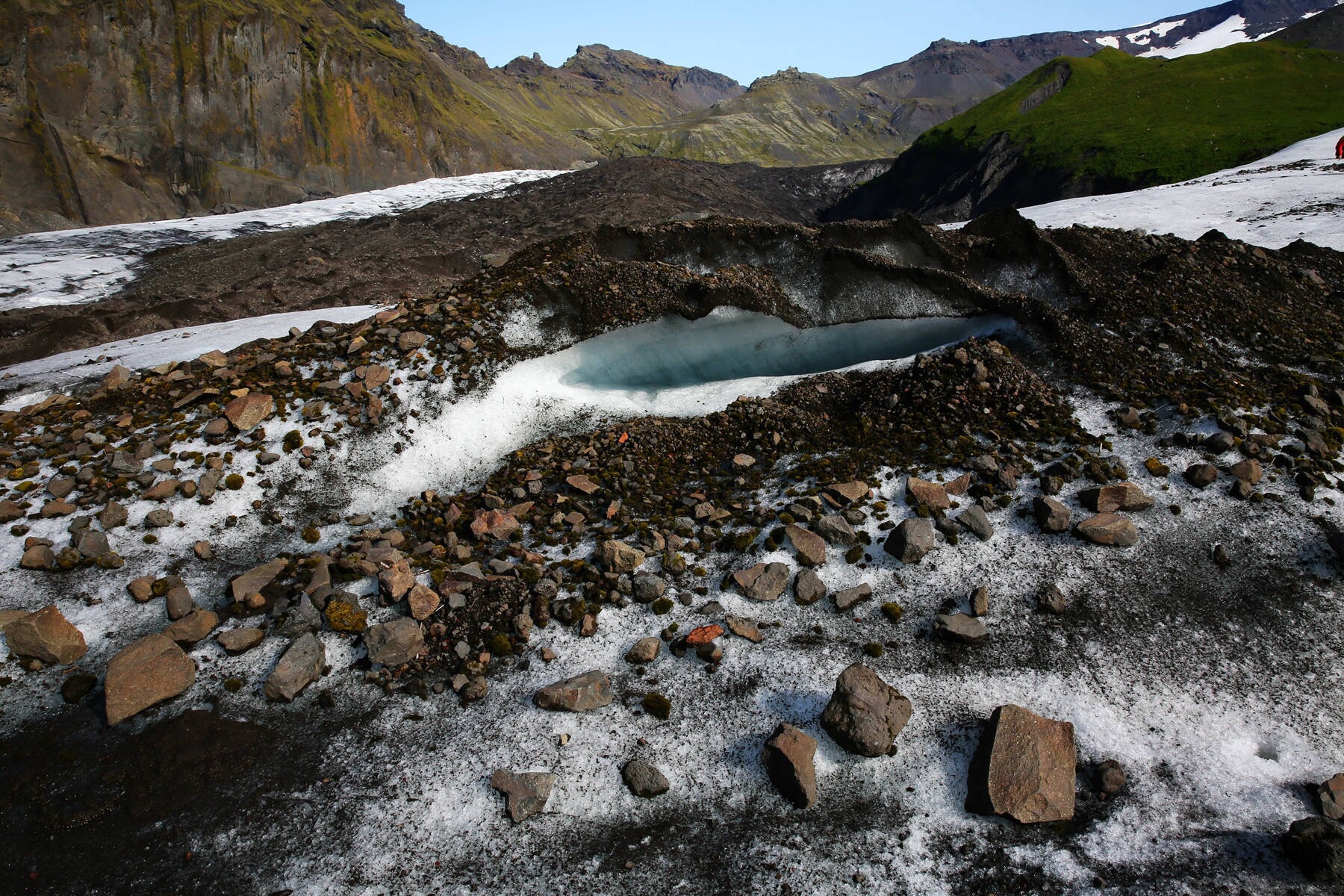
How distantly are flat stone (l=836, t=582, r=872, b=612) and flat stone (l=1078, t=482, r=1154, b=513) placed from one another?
106 inches

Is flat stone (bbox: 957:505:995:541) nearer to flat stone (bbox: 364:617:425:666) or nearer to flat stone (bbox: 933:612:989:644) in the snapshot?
flat stone (bbox: 933:612:989:644)

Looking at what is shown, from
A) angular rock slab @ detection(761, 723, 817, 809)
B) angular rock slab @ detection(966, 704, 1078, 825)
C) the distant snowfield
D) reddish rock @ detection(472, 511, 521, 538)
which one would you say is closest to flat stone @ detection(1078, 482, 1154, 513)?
angular rock slab @ detection(966, 704, 1078, 825)

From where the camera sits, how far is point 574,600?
6262mm

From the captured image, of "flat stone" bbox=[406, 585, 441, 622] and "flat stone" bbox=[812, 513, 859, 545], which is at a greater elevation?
"flat stone" bbox=[812, 513, 859, 545]

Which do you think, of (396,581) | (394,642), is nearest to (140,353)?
(396,581)

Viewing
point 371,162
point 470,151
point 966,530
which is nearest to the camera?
point 966,530

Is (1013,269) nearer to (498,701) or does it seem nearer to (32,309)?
(498,701)

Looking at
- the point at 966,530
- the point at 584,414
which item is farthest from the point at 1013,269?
the point at 584,414

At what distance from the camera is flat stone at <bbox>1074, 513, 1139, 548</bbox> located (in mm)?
6480

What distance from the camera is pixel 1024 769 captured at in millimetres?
4602

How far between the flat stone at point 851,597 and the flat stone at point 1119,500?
2692mm

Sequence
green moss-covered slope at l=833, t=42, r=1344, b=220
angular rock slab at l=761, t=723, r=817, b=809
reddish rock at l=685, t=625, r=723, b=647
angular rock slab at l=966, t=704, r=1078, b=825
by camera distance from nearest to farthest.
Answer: angular rock slab at l=966, t=704, r=1078, b=825 → angular rock slab at l=761, t=723, r=817, b=809 → reddish rock at l=685, t=625, r=723, b=647 → green moss-covered slope at l=833, t=42, r=1344, b=220

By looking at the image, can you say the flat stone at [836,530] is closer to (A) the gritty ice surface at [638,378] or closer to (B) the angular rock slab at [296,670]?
(A) the gritty ice surface at [638,378]

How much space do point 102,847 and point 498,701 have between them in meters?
2.69
